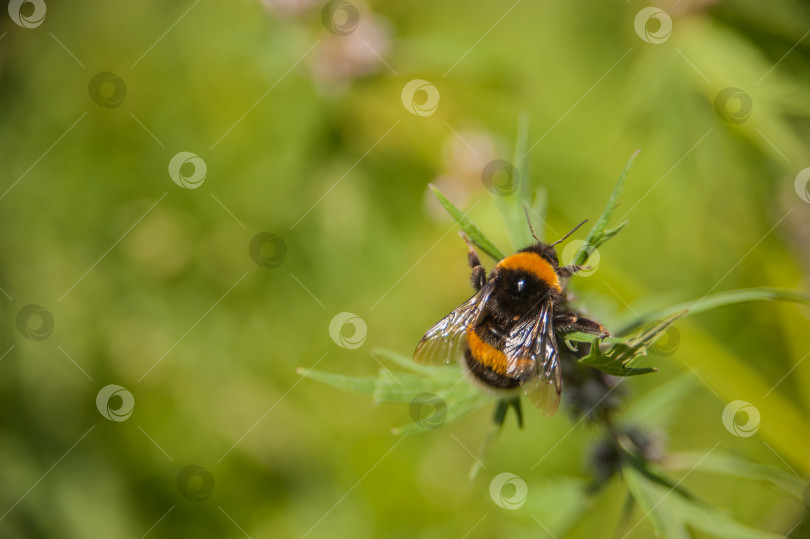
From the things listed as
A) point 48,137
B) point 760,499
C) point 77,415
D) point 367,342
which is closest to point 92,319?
point 77,415

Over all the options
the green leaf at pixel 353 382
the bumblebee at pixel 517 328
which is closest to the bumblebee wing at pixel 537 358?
the bumblebee at pixel 517 328
